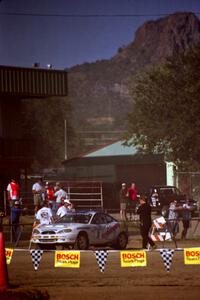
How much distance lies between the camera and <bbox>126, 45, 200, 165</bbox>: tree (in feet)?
182

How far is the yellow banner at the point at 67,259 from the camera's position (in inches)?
714

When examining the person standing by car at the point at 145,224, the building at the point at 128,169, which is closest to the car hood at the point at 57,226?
the person standing by car at the point at 145,224

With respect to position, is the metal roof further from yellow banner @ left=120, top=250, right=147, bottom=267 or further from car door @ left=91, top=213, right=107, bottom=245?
yellow banner @ left=120, top=250, right=147, bottom=267

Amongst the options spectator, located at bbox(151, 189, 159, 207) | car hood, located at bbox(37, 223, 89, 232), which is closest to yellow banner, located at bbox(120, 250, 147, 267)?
car hood, located at bbox(37, 223, 89, 232)

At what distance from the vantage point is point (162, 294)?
625 inches

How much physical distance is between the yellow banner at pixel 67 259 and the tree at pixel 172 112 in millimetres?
35911

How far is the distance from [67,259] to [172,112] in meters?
39.5

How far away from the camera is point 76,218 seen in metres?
26.6

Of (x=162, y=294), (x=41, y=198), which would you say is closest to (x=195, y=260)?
(x=162, y=294)

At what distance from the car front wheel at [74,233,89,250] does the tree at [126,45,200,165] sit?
2846 cm

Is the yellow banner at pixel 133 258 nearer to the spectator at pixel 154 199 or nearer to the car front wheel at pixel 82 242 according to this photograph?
the car front wheel at pixel 82 242

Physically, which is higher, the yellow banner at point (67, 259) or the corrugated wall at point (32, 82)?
the corrugated wall at point (32, 82)

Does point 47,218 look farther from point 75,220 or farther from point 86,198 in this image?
point 86,198

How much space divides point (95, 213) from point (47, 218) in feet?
5.44
